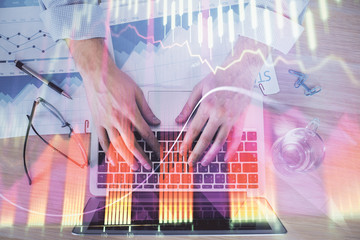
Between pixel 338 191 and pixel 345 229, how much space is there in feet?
0.30

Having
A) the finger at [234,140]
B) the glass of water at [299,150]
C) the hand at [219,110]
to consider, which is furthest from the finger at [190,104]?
the glass of water at [299,150]

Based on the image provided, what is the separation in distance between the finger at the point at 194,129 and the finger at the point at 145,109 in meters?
0.08

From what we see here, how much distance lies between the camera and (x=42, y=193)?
2.42ft

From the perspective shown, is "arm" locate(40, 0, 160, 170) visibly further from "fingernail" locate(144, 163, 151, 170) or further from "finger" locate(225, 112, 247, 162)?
"finger" locate(225, 112, 247, 162)

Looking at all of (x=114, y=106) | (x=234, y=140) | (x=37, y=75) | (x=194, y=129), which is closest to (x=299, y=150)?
(x=234, y=140)

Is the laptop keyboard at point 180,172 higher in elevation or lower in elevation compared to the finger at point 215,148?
lower

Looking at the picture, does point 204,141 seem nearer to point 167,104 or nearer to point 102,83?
point 167,104

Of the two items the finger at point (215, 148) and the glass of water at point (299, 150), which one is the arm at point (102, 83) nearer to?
the finger at point (215, 148)

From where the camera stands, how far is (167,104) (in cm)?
74

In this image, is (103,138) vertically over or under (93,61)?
under

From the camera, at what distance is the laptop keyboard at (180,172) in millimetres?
706

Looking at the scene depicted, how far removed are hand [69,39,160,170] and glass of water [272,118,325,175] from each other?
0.32 meters

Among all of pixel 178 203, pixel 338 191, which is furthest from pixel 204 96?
pixel 338 191

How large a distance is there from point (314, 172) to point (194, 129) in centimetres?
33
